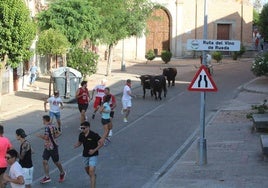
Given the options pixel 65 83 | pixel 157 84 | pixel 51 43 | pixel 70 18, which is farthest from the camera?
pixel 70 18

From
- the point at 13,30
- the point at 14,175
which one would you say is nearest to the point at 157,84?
the point at 13,30

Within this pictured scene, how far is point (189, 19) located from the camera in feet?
203

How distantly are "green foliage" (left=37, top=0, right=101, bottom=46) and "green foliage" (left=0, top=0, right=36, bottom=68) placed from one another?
994cm

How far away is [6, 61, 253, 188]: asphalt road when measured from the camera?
44.8 feet

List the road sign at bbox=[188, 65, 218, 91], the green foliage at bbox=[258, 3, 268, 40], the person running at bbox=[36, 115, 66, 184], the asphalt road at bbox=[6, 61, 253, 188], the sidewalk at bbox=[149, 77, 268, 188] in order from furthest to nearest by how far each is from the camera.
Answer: the green foliage at bbox=[258, 3, 268, 40]
the road sign at bbox=[188, 65, 218, 91]
the asphalt road at bbox=[6, 61, 253, 188]
the person running at bbox=[36, 115, 66, 184]
the sidewalk at bbox=[149, 77, 268, 188]

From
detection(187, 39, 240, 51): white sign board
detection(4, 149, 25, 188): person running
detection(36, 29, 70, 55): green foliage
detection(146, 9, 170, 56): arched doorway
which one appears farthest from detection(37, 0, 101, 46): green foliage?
detection(146, 9, 170, 56): arched doorway

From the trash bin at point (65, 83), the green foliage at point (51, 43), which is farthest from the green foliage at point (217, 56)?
the trash bin at point (65, 83)

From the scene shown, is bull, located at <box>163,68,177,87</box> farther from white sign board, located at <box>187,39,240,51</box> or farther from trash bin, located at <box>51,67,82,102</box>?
white sign board, located at <box>187,39,240,51</box>

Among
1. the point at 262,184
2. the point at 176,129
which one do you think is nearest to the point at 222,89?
the point at 176,129

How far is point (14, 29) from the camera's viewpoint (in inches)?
897

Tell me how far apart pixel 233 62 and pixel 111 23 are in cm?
1925

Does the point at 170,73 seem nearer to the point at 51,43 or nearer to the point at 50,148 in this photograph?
the point at 51,43

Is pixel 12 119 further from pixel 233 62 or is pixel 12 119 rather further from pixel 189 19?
pixel 189 19

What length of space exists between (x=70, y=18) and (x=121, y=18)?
6521mm
